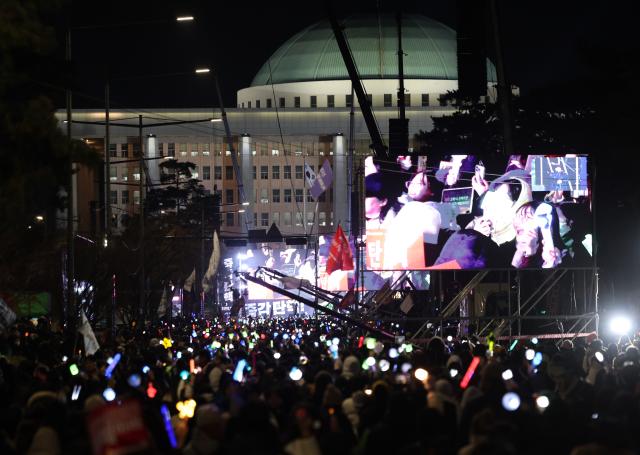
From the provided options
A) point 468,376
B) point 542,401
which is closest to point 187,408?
point 542,401

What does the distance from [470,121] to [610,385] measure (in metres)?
60.6

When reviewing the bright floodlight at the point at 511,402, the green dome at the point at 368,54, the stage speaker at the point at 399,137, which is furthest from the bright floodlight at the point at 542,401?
the green dome at the point at 368,54

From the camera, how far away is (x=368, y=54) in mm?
175875

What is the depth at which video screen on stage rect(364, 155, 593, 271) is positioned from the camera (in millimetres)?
37281

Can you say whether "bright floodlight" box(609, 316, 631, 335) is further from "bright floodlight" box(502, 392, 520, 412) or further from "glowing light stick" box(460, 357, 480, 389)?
"bright floodlight" box(502, 392, 520, 412)

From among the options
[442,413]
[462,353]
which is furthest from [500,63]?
[442,413]

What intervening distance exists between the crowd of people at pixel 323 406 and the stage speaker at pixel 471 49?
1409 centimetres

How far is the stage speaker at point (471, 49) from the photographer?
39.6m

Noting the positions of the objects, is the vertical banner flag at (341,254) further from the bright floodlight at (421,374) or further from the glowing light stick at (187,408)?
the glowing light stick at (187,408)

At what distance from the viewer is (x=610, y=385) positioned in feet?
59.3

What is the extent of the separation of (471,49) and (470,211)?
4942 millimetres

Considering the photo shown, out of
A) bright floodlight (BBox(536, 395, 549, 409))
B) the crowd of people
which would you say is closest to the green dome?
the crowd of people

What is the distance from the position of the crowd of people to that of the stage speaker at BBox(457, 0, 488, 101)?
46.2 ft

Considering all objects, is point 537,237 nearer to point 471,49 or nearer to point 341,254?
point 471,49
